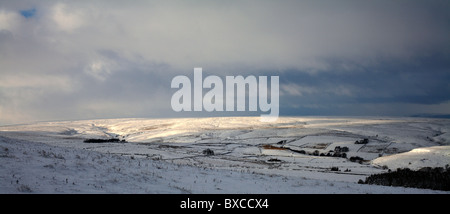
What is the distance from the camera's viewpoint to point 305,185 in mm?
16266

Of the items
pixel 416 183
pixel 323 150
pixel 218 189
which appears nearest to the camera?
pixel 218 189

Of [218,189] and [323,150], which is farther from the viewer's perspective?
[323,150]

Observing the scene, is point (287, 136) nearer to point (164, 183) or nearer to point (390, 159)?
point (390, 159)

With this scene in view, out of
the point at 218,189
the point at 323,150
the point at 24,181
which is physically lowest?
the point at 323,150

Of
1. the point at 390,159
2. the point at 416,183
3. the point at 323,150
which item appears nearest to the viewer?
the point at 416,183
